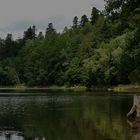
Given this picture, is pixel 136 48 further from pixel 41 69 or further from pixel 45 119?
pixel 41 69

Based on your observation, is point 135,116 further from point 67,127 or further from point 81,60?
point 81,60

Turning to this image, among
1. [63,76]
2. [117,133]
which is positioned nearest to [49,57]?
[63,76]

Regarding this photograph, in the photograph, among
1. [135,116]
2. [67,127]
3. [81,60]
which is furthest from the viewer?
[81,60]

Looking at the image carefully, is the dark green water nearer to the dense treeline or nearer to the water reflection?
the water reflection

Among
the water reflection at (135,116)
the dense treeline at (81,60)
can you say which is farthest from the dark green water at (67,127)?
the dense treeline at (81,60)

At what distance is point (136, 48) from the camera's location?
215ft

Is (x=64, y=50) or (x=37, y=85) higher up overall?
(x=64, y=50)

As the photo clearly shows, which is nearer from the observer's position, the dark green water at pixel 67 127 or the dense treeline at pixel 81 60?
the dark green water at pixel 67 127

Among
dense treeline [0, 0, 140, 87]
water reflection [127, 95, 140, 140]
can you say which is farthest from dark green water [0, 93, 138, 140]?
dense treeline [0, 0, 140, 87]

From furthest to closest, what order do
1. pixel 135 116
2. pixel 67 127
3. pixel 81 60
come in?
1. pixel 81 60
2. pixel 135 116
3. pixel 67 127

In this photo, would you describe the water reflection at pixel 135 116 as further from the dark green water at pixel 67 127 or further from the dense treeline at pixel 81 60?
the dense treeline at pixel 81 60

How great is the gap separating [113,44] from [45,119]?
278ft

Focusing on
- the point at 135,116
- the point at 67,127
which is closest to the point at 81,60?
the point at 135,116

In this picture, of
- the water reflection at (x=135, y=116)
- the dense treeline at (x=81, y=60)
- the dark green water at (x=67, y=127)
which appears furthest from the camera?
the dense treeline at (x=81, y=60)
